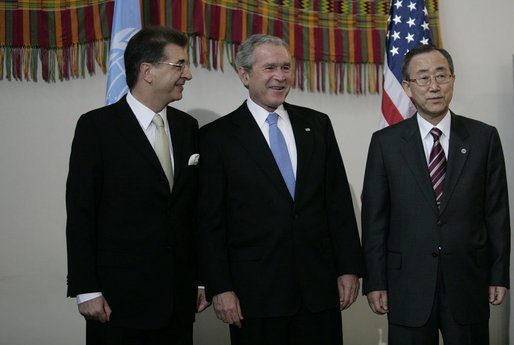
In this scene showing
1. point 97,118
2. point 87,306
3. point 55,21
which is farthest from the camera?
point 55,21

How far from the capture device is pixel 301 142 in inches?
81.4

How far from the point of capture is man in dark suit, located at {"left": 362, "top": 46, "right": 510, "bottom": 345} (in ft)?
6.35

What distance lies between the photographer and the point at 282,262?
196 cm

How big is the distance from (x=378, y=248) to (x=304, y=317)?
37 cm

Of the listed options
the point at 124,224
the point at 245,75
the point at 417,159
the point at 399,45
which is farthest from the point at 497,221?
the point at 124,224

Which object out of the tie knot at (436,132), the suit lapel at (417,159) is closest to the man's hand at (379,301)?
the suit lapel at (417,159)

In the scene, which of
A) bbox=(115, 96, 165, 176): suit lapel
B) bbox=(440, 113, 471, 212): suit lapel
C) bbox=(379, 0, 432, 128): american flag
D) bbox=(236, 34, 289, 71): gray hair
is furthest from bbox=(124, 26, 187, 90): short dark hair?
bbox=(379, 0, 432, 128): american flag

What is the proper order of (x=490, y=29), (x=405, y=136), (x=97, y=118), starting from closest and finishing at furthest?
1. (x=97, y=118)
2. (x=405, y=136)
3. (x=490, y=29)

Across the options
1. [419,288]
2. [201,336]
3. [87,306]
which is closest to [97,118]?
[87,306]

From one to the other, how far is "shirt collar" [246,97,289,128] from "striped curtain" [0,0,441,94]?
88 cm

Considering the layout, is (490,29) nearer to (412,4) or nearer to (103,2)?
(412,4)

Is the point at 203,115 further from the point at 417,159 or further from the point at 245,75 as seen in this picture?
the point at 417,159

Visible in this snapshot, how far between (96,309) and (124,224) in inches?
11.4

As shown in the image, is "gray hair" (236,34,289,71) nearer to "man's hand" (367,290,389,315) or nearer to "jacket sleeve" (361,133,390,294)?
"jacket sleeve" (361,133,390,294)
